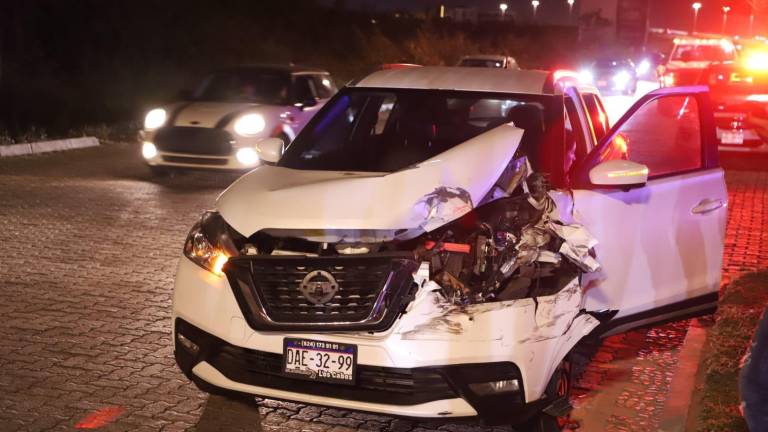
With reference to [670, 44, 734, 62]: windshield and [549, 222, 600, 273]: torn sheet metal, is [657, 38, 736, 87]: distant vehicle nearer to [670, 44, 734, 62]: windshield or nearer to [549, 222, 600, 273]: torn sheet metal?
[670, 44, 734, 62]: windshield

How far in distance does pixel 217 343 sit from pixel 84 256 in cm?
463

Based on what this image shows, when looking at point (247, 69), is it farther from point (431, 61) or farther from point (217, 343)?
point (431, 61)

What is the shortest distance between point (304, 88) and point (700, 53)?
18.7m

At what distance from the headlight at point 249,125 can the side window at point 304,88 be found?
121cm

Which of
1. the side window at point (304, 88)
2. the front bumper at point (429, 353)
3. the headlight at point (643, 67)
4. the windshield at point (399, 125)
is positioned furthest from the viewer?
the headlight at point (643, 67)

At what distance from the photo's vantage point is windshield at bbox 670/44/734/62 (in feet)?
94.9

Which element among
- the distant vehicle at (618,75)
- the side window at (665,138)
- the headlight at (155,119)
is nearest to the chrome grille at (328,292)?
the side window at (665,138)

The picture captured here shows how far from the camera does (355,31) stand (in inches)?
1783

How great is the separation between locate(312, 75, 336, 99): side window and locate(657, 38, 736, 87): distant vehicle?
13.7 m

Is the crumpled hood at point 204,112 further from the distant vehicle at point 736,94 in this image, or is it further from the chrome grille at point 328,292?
the chrome grille at point 328,292

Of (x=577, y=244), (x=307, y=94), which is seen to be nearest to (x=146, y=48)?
(x=307, y=94)

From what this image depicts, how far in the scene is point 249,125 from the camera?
13.0 metres

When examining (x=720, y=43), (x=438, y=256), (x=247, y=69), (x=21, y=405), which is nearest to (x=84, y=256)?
(x=21, y=405)

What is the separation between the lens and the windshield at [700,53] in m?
28.9
